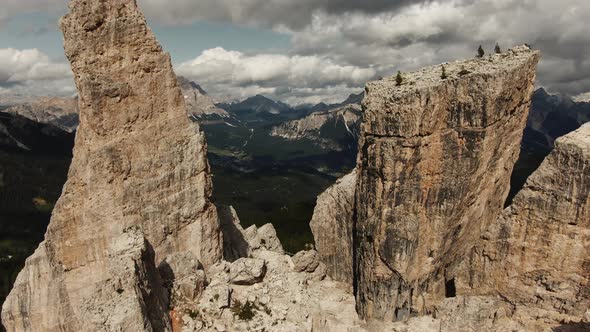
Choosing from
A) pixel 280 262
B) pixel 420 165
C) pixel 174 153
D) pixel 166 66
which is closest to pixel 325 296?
pixel 280 262

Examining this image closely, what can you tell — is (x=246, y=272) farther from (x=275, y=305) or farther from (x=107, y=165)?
(x=107, y=165)

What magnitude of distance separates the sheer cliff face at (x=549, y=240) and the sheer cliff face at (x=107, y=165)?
132 feet

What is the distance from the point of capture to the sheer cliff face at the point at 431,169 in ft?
144

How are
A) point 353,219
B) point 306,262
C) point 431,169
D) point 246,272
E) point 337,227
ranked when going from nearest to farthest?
point 431,169 < point 246,272 < point 353,219 < point 337,227 < point 306,262

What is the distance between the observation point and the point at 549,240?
141 ft

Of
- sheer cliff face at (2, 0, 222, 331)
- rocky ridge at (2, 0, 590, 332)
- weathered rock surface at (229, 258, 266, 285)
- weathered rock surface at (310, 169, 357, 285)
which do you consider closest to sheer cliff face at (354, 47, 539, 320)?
rocky ridge at (2, 0, 590, 332)

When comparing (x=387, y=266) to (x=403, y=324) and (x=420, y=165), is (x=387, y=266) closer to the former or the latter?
(x=403, y=324)

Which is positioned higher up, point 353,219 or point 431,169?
point 431,169

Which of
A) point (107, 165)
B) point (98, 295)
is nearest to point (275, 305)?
point (98, 295)

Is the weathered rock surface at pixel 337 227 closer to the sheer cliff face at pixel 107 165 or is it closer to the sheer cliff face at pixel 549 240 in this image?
the sheer cliff face at pixel 549 240

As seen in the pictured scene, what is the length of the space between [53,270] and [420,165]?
47.9 m

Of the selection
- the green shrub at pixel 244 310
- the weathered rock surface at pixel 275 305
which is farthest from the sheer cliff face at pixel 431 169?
the green shrub at pixel 244 310

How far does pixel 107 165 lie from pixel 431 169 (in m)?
39.6

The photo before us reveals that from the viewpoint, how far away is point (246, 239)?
73.3 meters
